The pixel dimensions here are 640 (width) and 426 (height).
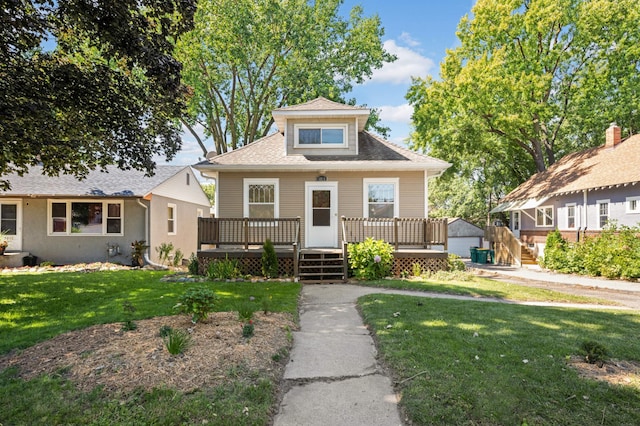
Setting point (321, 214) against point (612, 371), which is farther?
point (321, 214)

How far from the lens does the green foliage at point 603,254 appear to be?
10.7 meters

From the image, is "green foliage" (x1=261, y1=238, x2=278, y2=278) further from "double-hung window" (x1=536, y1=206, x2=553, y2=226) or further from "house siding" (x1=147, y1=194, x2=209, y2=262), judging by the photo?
"double-hung window" (x1=536, y1=206, x2=553, y2=226)

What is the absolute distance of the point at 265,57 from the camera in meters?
20.5

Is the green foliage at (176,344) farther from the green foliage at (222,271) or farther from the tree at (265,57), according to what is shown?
the tree at (265,57)

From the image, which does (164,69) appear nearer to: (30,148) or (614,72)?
(30,148)

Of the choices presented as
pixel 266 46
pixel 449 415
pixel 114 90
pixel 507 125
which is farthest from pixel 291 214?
pixel 507 125

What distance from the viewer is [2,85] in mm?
5863

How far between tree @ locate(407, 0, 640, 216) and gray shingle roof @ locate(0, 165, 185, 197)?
16.7 metres

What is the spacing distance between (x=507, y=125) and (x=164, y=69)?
1871cm

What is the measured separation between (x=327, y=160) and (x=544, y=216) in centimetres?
1295

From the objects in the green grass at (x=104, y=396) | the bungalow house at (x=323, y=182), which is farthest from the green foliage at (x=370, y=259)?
the green grass at (x=104, y=396)

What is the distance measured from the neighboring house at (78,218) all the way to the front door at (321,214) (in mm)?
6579

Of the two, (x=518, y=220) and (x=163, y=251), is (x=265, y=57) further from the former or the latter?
(x=518, y=220)

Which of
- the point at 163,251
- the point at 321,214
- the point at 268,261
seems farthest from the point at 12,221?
the point at 321,214
